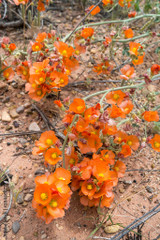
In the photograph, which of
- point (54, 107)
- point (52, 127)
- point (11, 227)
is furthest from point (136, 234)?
point (54, 107)

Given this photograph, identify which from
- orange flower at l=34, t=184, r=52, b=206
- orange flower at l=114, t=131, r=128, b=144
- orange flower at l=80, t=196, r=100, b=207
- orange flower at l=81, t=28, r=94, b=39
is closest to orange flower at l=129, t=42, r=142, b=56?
orange flower at l=81, t=28, r=94, b=39

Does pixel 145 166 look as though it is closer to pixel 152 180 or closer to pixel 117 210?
pixel 152 180

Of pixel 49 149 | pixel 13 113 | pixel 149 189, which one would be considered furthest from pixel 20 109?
pixel 149 189

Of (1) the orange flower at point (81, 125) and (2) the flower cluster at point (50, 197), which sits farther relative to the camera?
(1) the orange flower at point (81, 125)

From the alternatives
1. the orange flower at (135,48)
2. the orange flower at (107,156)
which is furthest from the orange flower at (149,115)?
the orange flower at (135,48)

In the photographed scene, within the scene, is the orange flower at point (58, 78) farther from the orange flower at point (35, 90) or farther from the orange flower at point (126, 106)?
the orange flower at point (126, 106)

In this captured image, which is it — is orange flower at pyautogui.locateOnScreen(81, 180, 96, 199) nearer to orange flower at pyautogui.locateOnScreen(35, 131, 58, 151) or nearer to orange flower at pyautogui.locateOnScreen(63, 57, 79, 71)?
orange flower at pyautogui.locateOnScreen(35, 131, 58, 151)
